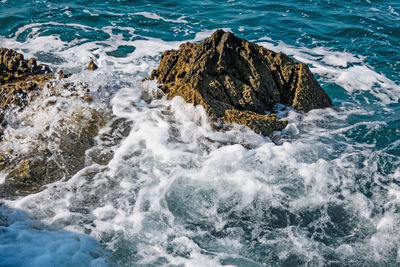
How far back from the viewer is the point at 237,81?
23.1 feet

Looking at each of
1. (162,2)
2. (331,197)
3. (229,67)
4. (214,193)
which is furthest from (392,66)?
(162,2)

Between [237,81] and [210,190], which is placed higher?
[237,81]

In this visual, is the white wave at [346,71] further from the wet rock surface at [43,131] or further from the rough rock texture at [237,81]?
the wet rock surface at [43,131]

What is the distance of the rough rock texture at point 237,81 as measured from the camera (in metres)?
6.62

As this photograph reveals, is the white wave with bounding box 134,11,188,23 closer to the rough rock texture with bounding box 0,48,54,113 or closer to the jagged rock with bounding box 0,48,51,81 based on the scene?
the rough rock texture with bounding box 0,48,54,113

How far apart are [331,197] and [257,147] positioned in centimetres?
145

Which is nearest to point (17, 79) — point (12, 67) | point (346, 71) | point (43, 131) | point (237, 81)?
point (12, 67)

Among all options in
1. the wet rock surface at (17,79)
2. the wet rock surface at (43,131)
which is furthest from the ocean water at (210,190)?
the wet rock surface at (17,79)

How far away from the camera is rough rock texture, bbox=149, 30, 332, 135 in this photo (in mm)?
6618

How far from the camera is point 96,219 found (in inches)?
193

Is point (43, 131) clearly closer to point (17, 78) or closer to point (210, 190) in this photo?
point (17, 78)

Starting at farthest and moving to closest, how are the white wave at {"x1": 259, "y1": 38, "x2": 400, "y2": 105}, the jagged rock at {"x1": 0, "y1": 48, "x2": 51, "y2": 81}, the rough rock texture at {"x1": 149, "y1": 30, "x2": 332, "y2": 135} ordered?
the white wave at {"x1": 259, "y1": 38, "x2": 400, "y2": 105}
the jagged rock at {"x1": 0, "y1": 48, "x2": 51, "y2": 81}
the rough rock texture at {"x1": 149, "y1": 30, "x2": 332, "y2": 135}

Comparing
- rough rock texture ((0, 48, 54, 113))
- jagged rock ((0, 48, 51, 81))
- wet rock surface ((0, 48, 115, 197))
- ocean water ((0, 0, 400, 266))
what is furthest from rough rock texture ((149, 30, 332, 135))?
jagged rock ((0, 48, 51, 81))

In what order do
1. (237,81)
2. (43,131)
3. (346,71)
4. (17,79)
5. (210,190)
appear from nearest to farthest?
(210,190), (43,131), (237,81), (17,79), (346,71)
